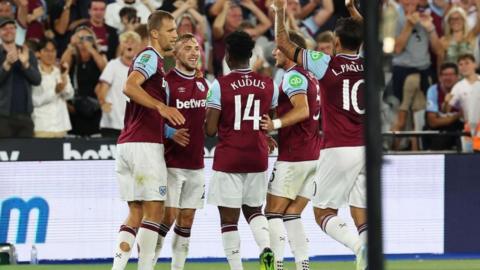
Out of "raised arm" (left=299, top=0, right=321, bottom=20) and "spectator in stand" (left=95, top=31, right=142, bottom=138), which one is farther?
"raised arm" (left=299, top=0, right=321, bottom=20)

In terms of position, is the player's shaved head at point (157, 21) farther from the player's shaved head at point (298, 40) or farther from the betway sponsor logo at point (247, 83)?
the player's shaved head at point (298, 40)

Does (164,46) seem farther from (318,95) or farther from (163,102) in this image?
(318,95)

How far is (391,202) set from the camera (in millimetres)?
15625

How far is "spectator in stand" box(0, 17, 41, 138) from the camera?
1559 cm

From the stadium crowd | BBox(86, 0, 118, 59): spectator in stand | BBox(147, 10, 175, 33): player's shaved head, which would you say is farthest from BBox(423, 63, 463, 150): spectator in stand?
BBox(147, 10, 175, 33): player's shaved head

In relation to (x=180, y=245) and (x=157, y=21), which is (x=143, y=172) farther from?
(x=157, y=21)

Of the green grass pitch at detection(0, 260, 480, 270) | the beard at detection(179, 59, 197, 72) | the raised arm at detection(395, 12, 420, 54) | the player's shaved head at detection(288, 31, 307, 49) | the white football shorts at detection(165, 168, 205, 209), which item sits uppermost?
the raised arm at detection(395, 12, 420, 54)

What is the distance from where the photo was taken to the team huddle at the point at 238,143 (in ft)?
34.7

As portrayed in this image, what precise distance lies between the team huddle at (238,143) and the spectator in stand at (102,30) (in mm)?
5668

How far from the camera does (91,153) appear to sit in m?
15.3

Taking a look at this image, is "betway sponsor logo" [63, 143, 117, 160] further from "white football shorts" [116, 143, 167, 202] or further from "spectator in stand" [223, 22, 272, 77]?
"white football shorts" [116, 143, 167, 202]

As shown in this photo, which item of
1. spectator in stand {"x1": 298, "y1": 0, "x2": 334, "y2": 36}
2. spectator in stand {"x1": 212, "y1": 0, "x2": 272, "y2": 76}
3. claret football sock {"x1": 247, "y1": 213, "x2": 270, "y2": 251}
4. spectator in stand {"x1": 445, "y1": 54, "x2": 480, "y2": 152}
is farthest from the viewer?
spectator in stand {"x1": 298, "y1": 0, "x2": 334, "y2": 36}

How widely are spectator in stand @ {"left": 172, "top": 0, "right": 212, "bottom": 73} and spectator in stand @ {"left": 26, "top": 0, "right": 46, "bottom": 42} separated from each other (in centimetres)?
190

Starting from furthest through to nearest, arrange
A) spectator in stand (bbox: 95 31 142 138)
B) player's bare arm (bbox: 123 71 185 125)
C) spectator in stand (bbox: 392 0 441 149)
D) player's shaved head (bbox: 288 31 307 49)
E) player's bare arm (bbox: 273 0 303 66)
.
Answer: spectator in stand (bbox: 392 0 441 149)
spectator in stand (bbox: 95 31 142 138)
player's shaved head (bbox: 288 31 307 49)
player's bare arm (bbox: 273 0 303 66)
player's bare arm (bbox: 123 71 185 125)
